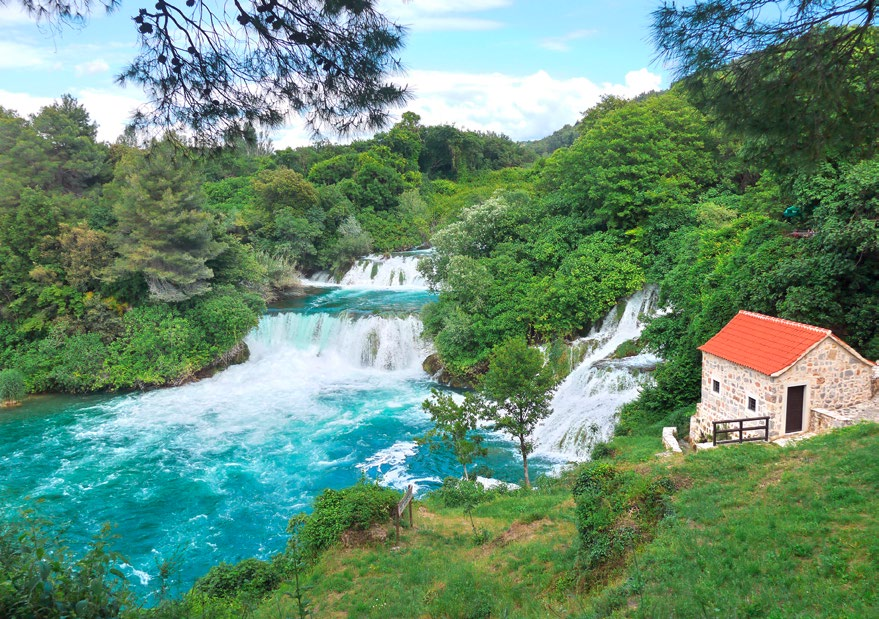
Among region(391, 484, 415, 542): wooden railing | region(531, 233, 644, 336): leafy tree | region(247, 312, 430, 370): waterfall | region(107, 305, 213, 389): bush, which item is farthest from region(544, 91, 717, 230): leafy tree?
region(107, 305, 213, 389): bush

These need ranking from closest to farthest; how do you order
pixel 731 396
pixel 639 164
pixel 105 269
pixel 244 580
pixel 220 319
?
pixel 244 580 < pixel 731 396 < pixel 639 164 < pixel 105 269 < pixel 220 319

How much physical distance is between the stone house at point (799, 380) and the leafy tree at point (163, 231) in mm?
19884

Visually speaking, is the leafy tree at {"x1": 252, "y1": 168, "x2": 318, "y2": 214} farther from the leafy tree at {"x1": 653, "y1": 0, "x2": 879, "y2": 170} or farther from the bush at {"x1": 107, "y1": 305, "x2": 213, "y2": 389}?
the leafy tree at {"x1": 653, "y1": 0, "x2": 879, "y2": 170}

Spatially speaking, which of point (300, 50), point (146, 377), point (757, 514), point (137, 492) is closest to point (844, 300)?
point (757, 514)

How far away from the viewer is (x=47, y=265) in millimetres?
20922

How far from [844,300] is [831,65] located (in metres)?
8.18

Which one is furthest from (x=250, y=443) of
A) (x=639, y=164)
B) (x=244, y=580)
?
(x=639, y=164)

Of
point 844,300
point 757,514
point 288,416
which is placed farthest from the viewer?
point 288,416

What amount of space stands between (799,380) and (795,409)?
1.92 ft

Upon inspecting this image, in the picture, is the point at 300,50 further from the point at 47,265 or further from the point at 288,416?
the point at 47,265

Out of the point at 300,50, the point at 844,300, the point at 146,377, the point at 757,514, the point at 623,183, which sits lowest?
the point at 146,377

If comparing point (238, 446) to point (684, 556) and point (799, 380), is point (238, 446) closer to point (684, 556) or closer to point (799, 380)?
point (684, 556)

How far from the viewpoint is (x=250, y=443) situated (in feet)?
51.0

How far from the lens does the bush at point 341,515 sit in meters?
9.18
